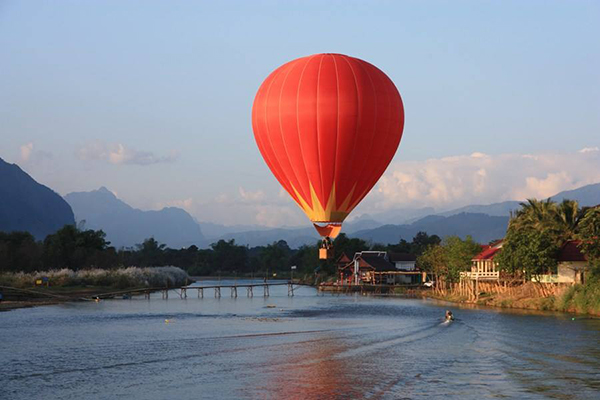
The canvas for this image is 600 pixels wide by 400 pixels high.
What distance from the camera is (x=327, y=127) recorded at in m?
49.2

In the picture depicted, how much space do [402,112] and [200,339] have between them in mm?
21612

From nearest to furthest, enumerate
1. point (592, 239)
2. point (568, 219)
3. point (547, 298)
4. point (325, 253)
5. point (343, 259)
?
point (325, 253) → point (592, 239) → point (547, 298) → point (568, 219) → point (343, 259)

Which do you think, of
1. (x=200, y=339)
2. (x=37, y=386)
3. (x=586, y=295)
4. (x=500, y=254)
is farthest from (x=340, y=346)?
(x=500, y=254)

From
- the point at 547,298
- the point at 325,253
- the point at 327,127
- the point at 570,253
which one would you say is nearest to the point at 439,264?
the point at 570,253

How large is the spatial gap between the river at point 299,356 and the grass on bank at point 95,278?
90.1ft

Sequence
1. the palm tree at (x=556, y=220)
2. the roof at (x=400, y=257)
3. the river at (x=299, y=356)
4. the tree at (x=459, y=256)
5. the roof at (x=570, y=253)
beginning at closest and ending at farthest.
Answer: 1. the river at (x=299, y=356)
2. the roof at (x=570, y=253)
3. the palm tree at (x=556, y=220)
4. the tree at (x=459, y=256)
5. the roof at (x=400, y=257)

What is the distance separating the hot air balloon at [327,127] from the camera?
49031 millimetres

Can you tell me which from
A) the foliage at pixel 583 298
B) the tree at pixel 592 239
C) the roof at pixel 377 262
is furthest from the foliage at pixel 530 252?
the roof at pixel 377 262

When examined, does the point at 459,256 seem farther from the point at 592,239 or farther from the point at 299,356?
the point at 299,356

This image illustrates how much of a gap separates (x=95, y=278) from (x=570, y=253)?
234 feet

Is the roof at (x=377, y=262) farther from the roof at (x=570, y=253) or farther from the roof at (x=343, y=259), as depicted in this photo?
the roof at (x=570, y=253)

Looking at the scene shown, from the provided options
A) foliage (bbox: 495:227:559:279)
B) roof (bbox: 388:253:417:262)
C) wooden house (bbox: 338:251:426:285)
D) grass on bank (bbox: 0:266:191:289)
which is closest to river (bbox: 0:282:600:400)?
foliage (bbox: 495:227:559:279)

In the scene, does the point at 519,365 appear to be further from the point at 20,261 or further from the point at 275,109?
the point at 20,261

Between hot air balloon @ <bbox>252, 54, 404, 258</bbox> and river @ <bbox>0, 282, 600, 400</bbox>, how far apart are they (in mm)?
9642
